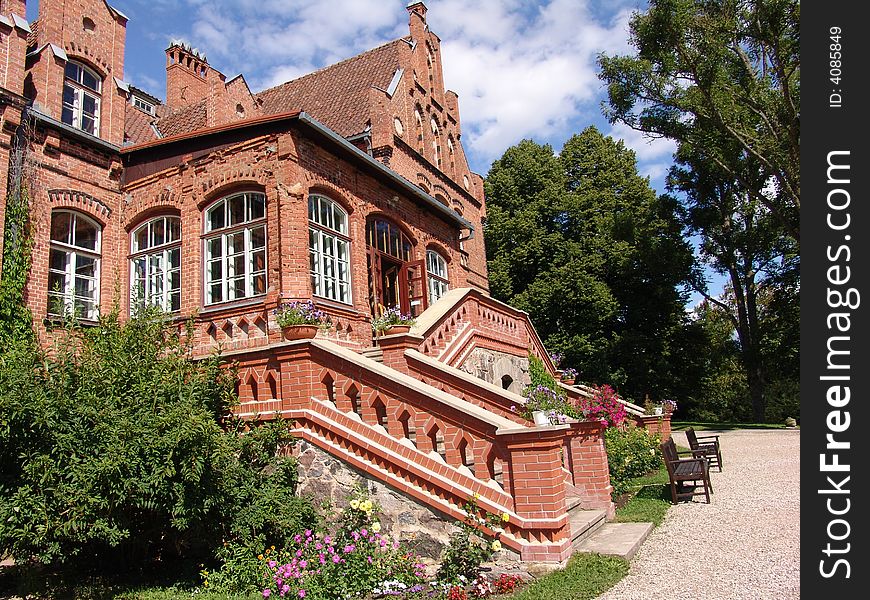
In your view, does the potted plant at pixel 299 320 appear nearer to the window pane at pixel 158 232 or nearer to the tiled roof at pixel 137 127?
the window pane at pixel 158 232

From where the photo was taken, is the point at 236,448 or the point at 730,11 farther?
the point at 730,11

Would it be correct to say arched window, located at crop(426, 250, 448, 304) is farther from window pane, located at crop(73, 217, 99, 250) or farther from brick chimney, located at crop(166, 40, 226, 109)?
brick chimney, located at crop(166, 40, 226, 109)

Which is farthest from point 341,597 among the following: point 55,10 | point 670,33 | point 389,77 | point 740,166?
point 740,166

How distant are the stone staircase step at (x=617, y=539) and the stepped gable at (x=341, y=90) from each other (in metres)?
13.7

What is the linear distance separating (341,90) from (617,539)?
694 inches

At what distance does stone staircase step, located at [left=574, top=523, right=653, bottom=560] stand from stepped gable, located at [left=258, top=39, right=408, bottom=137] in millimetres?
13693

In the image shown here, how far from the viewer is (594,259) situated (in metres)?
29.5

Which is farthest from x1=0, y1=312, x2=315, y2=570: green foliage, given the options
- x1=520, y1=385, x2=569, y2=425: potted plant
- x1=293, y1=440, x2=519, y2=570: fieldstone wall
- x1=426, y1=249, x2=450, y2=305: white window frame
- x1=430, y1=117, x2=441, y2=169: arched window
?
x1=430, y1=117, x2=441, y2=169: arched window

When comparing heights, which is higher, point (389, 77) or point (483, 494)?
point (389, 77)

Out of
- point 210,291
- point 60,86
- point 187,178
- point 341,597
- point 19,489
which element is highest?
point 60,86

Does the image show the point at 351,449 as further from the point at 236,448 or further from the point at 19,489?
the point at 19,489

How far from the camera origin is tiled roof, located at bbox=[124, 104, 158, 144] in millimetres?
14609

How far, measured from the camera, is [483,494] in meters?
6.11

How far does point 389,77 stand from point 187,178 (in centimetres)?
1020
